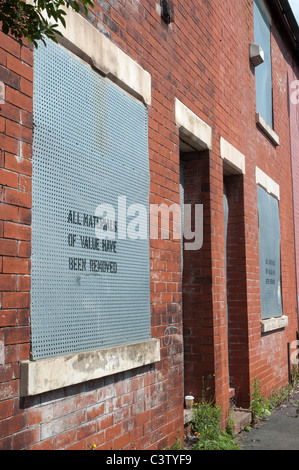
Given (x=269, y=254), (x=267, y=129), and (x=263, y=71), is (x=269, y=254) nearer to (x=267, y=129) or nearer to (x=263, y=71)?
(x=267, y=129)

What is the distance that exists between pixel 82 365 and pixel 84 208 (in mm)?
1039

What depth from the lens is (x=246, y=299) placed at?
6.83 metres

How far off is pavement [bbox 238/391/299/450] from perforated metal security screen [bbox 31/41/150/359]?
7.35 feet

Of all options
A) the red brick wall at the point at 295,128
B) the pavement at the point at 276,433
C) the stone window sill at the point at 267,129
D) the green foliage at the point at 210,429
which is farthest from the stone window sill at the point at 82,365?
the red brick wall at the point at 295,128

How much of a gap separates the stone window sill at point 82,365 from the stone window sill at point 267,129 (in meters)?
4.75

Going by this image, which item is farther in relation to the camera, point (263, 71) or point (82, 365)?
point (263, 71)

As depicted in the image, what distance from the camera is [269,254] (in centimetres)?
823

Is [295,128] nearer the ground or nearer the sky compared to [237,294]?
nearer the sky

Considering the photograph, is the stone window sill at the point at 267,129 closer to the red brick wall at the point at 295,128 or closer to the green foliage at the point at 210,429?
the red brick wall at the point at 295,128

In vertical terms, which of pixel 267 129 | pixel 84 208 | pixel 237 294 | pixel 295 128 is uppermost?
pixel 295 128

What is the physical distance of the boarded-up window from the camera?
27.3 feet

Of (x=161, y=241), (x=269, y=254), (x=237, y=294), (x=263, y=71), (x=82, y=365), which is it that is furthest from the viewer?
(x=263, y=71)

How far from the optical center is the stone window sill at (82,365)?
2.79 metres

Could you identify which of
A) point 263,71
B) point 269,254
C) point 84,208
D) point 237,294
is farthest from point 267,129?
point 84,208
